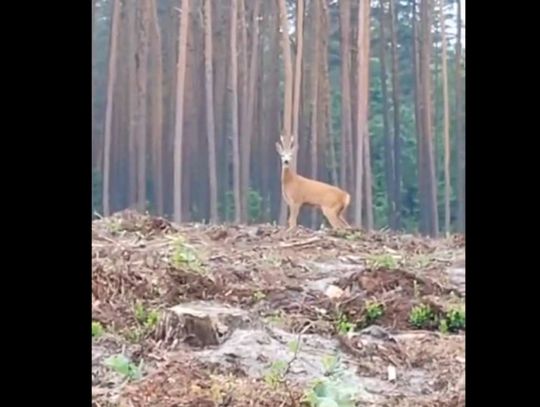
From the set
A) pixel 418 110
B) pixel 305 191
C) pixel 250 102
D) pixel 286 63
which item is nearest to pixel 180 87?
pixel 250 102

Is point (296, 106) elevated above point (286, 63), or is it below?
below

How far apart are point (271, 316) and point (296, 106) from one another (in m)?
0.58

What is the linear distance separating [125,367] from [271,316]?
41 centimetres

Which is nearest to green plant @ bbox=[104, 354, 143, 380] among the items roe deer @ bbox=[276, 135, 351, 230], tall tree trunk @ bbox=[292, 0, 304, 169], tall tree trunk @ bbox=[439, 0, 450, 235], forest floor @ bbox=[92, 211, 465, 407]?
A: forest floor @ bbox=[92, 211, 465, 407]

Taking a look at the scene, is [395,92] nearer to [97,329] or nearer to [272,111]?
[272,111]

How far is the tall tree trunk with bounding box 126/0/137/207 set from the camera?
2.41 m

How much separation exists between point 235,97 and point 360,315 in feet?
2.27

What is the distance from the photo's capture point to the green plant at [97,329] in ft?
7.75

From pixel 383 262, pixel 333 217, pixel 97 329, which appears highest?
pixel 333 217

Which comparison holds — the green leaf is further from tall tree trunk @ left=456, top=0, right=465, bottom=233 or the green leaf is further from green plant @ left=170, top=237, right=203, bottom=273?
tall tree trunk @ left=456, top=0, right=465, bottom=233

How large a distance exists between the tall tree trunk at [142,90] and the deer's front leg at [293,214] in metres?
0.41

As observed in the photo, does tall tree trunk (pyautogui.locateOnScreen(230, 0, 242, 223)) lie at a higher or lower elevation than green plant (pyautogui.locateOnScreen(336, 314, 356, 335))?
higher

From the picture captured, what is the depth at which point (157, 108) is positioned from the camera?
7.93ft
